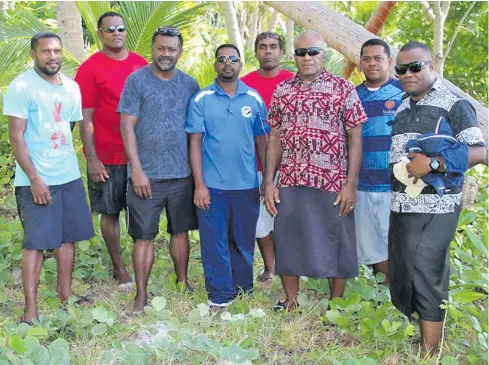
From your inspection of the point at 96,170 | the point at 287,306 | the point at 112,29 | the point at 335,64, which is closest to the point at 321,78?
the point at 287,306

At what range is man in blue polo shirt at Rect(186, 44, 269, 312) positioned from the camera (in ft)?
12.2

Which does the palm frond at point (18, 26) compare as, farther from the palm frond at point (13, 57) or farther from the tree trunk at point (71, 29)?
the tree trunk at point (71, 29)

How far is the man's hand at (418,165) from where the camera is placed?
2.81m

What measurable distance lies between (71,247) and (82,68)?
1206 millimetres

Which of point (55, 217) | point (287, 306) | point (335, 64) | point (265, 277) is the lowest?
point (265, 277)

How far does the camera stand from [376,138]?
3.76m

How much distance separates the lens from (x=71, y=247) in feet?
12.7

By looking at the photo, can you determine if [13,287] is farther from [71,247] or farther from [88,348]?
[88,348]

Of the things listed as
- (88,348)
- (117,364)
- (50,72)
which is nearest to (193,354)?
(117,364)

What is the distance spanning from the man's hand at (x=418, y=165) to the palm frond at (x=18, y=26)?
428 centimetres

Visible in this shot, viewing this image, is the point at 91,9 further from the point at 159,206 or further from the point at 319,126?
the point at 319,126

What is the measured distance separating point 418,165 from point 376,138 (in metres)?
0.95

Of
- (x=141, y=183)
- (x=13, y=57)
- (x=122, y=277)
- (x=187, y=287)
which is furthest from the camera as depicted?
(x=13, y=57)

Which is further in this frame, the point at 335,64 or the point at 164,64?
the point at 335,64
